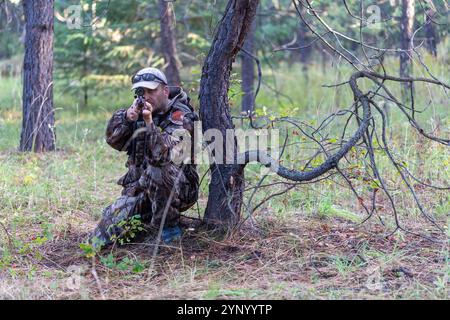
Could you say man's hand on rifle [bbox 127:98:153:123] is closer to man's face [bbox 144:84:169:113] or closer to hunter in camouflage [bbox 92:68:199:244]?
hunter in camouflage [bbox 92:68:199:244]

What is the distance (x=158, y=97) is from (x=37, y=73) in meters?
3.79

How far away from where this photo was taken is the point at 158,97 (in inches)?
176

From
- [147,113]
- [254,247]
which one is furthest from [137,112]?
[254,247]

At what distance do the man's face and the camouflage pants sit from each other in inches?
15.9

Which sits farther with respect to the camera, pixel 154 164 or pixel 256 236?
pixel 256 236

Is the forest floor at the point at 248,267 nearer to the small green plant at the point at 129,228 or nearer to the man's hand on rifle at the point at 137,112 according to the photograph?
the small green plant at the point at 129,228

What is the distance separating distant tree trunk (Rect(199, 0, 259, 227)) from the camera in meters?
4.39

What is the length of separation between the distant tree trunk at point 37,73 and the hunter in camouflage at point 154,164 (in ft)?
11.3

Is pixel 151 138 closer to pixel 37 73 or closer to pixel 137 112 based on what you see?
pixel 137 112

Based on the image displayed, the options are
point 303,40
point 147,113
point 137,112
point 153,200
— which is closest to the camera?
point 147,113

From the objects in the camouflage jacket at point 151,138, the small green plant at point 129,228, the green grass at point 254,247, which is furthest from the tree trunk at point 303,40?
the small green plant at point 129,228

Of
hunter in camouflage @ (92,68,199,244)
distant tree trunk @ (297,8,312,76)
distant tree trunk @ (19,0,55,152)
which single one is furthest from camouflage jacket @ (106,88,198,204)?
distant tree trunk @ (297,8,312,76)

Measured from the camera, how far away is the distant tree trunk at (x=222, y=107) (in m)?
4.39
